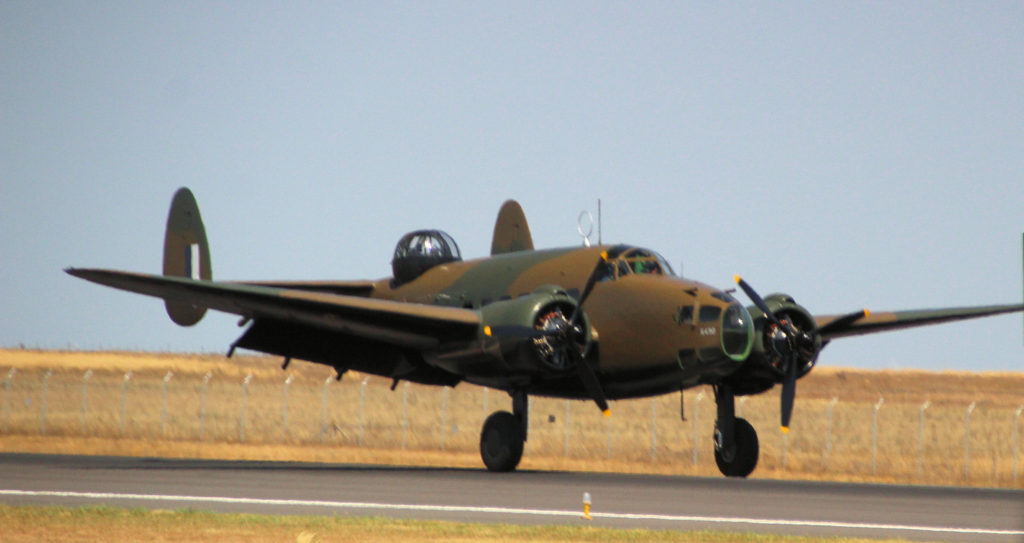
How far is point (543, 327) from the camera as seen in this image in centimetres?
2939

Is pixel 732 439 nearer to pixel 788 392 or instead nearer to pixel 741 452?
pixel 741 452

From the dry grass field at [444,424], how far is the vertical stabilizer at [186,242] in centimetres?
715

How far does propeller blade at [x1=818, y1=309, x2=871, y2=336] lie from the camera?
31.3 metres

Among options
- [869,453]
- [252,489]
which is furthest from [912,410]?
[252,489]

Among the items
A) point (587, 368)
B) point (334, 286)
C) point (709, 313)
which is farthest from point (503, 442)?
point (334, 286)

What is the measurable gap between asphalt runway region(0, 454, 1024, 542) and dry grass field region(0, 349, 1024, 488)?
9.01 meters

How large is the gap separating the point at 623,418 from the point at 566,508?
1765 inches

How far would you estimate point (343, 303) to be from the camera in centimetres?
2992

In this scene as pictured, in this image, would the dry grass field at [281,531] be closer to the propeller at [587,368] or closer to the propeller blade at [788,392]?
the propeller at [587,368]

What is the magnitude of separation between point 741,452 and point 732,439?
0.42 metres

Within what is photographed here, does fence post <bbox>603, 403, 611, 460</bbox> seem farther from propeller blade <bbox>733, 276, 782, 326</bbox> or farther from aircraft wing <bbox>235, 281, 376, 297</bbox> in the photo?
propeller blade <bbox>733, 276, 782, 326</bbox>

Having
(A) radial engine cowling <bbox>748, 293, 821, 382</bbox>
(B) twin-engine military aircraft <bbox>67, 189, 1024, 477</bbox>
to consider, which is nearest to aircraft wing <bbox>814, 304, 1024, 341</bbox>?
(B) twin-engine military aircraft <bbox>67, 189, 1024, 477</bbox>

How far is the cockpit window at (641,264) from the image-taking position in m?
31.1

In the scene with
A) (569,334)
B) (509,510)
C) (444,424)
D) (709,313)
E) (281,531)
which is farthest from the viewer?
(444,424)
